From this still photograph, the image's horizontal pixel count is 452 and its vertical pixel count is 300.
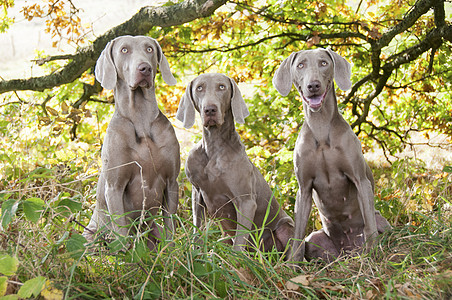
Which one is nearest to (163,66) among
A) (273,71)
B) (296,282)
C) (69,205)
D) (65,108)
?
(69,205)

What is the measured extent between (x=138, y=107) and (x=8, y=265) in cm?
167

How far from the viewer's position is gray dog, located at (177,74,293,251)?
3709mm

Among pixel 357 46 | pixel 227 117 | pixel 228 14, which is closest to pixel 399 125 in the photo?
pixel 357 46

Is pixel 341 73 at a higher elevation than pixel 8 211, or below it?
higher

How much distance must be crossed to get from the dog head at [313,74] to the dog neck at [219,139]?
494mm

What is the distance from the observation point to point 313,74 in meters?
3.60

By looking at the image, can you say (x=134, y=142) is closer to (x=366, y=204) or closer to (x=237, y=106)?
(x=237, y=106)

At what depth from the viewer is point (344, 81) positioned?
3812mm

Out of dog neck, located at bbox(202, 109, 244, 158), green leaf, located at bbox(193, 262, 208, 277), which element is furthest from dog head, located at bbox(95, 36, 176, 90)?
green leaf, located at bbox(193, 262, 208, 277)

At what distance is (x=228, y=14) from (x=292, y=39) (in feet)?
2.62

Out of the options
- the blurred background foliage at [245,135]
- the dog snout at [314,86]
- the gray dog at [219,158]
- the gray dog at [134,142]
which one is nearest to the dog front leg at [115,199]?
the gray dog at [134,142]

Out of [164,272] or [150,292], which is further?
[164,272]

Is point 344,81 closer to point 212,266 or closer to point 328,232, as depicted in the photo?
point 328,232

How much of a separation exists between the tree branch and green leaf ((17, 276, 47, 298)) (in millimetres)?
3585
